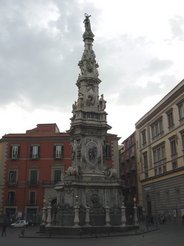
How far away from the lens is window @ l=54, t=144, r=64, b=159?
50062 mm

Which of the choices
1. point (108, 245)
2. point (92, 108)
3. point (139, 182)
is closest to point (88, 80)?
point (92, 108)

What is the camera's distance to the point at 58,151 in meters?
50.5

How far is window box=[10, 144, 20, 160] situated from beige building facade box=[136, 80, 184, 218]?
Answer: 1961cm

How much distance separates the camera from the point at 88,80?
28.9 m

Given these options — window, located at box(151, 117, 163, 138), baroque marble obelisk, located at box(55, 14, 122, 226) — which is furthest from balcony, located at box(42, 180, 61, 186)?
baroque marble obelisk, located at box(55, 14, 122, 226)

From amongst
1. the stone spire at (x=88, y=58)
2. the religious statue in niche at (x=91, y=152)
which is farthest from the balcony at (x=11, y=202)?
the stone spire at (x=88, y=58)

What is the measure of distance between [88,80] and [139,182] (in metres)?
27.5

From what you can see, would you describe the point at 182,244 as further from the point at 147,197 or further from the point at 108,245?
the point at 147,197

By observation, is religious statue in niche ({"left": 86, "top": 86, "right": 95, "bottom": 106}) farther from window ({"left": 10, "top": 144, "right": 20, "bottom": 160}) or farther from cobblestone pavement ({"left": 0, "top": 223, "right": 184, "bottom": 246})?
window ({"left": 10, "top": 144, "right": 20, "bottom": 160})

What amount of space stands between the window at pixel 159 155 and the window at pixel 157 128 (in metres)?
1.92

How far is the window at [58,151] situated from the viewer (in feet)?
164

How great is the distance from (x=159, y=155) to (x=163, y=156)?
140 cm

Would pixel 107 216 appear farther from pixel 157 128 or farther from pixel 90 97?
pixel 157 128

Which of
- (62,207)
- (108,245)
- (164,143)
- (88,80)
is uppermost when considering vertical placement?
(88,80)
